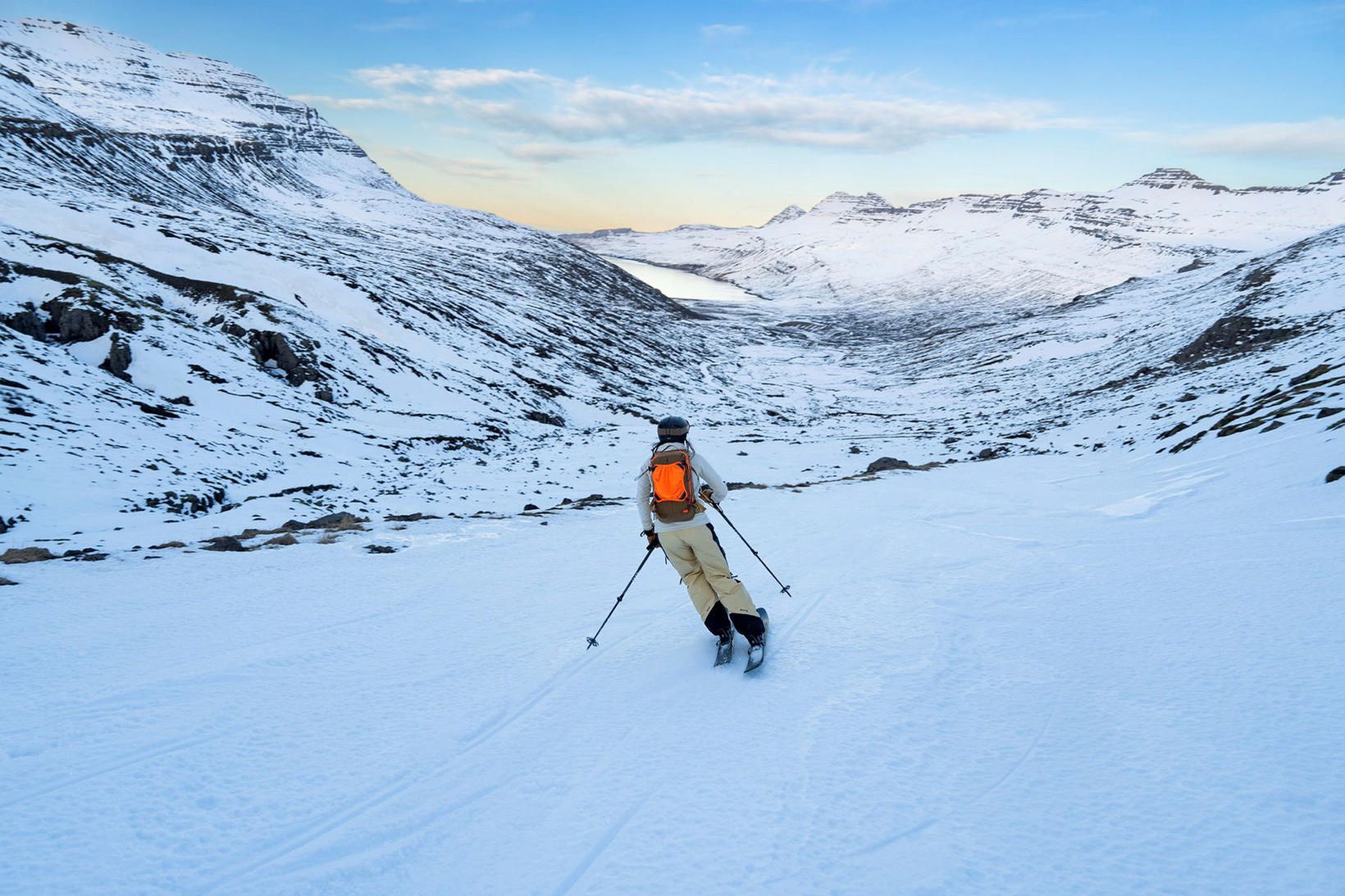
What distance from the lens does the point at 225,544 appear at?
35.5ft

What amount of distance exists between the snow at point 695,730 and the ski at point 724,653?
219 millimetres

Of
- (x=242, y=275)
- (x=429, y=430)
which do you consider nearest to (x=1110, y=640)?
(x=429, y=430)

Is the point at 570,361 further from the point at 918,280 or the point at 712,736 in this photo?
the point at 918,280

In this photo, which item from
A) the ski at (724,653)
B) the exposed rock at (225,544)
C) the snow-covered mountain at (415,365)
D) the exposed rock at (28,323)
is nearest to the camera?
the ski at (724,653)

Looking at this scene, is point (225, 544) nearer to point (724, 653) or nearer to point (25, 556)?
point (25, 556)

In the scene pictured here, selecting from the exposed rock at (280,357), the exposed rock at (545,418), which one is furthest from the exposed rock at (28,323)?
the exposed rock at (545,418)

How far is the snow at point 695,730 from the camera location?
3.48m

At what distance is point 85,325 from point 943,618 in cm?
2807

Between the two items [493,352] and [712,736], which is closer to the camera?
[712,736]

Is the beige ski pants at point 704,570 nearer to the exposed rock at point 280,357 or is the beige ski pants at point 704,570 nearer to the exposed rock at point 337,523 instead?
the exposed rock at point 337,523

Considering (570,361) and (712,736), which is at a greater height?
(570,361)

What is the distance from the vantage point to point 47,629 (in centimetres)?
668

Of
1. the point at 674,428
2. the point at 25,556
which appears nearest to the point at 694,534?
the point at 674,428

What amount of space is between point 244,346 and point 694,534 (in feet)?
97.3
